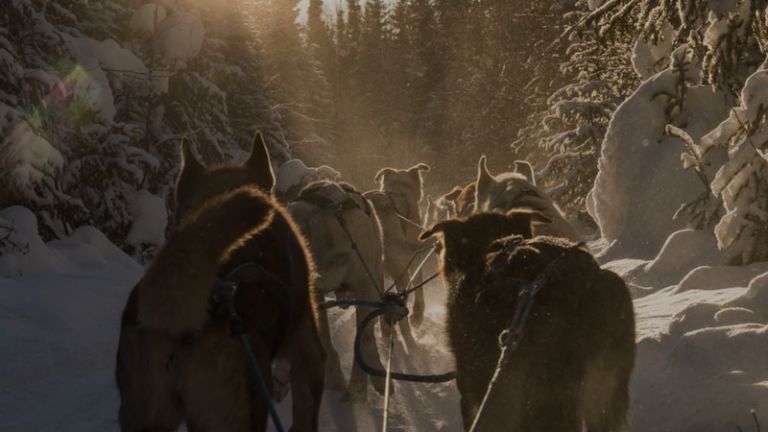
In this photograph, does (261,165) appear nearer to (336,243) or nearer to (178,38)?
(336,243)

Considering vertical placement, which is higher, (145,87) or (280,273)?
(145,87)

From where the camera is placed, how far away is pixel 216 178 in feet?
14.7

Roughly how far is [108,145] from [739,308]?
1004 cm

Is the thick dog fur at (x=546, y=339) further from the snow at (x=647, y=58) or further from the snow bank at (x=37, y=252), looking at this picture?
the snow at (x=647, y=58)

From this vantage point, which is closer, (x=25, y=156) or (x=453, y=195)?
(x=25, y=156)

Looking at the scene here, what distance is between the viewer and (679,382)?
212 inches

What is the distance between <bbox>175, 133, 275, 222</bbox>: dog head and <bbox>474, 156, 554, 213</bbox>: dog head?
3.20 meters

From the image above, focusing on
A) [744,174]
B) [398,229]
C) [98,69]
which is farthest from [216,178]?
[98,69]

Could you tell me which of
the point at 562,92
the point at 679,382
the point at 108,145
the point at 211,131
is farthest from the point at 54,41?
the point at 562,92

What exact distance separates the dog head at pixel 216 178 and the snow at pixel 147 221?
28.3ft

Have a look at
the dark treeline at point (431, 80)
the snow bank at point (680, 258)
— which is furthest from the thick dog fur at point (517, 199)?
the dark treeline at point (431, 80)

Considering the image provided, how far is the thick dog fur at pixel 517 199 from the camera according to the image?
280 inches

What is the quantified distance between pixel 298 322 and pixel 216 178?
41.2 inches

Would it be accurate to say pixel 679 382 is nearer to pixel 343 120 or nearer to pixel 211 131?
pixel 211 131
